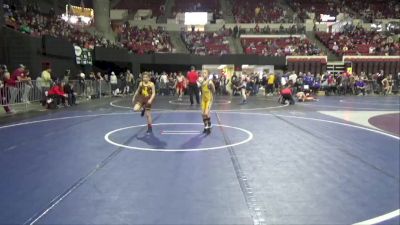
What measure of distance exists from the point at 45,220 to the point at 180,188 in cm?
163

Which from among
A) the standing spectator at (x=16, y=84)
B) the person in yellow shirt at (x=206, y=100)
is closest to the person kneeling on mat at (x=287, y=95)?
the person in yellow shirt at (x=206, y=100)

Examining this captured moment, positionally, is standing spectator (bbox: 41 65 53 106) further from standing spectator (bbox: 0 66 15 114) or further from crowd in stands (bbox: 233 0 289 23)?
crowd in stands (bbox: 233 0 289 23)

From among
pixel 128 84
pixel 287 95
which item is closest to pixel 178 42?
pixel 128 84

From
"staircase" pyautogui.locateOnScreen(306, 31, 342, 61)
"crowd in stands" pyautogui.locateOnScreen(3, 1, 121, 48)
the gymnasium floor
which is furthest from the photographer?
"staircase" pyautogui.locateOnScreen(306, 31, 342, 61)

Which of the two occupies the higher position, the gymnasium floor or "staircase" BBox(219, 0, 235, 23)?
"staircase" BBox(219, 0, 235, 23)

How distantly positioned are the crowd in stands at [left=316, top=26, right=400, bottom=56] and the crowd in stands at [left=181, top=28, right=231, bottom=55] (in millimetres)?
8108

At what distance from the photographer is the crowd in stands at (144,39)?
30.5 metres

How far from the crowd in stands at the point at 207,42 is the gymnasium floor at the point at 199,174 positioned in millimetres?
21873

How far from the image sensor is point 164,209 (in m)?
4.36

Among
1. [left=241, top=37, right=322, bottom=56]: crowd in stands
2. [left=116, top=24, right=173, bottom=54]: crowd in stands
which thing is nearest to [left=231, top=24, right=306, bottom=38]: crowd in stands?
[left=241, top=37, right=322, bottom=56]: crowd in stands

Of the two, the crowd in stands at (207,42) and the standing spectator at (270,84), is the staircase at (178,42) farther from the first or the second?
the standing spectator at (270,84)

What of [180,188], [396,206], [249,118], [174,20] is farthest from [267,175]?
[174,20]

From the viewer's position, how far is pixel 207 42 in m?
34.1

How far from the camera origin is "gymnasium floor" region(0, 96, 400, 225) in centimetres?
424
